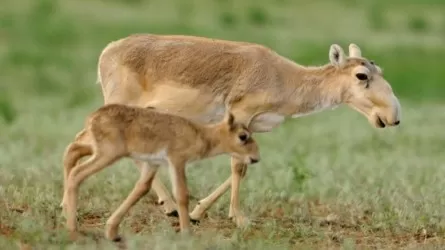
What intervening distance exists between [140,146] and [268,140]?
8649 mm

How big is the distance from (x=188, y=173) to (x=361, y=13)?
19639 mm

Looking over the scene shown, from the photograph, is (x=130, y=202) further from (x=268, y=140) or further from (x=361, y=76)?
(x=268, y=140)

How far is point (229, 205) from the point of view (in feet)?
37.6

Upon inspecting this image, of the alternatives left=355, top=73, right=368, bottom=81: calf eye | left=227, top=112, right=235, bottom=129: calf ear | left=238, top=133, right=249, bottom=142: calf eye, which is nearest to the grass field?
left=238, top=133, right=249, bottom=142: calf eye

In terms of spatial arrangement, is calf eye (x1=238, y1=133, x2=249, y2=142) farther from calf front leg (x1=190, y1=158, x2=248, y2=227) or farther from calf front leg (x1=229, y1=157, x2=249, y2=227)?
calf front leg (x1=190, y1=158, x2=248, y2=227)

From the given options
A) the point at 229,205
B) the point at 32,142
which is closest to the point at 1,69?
the point at 32,142

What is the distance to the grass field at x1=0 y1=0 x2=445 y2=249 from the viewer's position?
33.4 feet

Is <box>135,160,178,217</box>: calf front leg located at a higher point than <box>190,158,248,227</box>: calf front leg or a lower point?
lower

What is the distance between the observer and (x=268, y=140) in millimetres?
17953

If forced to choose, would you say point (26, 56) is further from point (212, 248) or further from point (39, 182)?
point (212, 248)

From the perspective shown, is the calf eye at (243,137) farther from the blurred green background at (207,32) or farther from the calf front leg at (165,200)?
the blurred green background at (207,32)

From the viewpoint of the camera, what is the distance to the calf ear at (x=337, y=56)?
37.0 feet

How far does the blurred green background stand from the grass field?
50 millimetres

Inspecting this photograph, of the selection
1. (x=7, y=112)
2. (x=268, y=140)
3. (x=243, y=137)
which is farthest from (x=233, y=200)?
(x=7, y=112)
